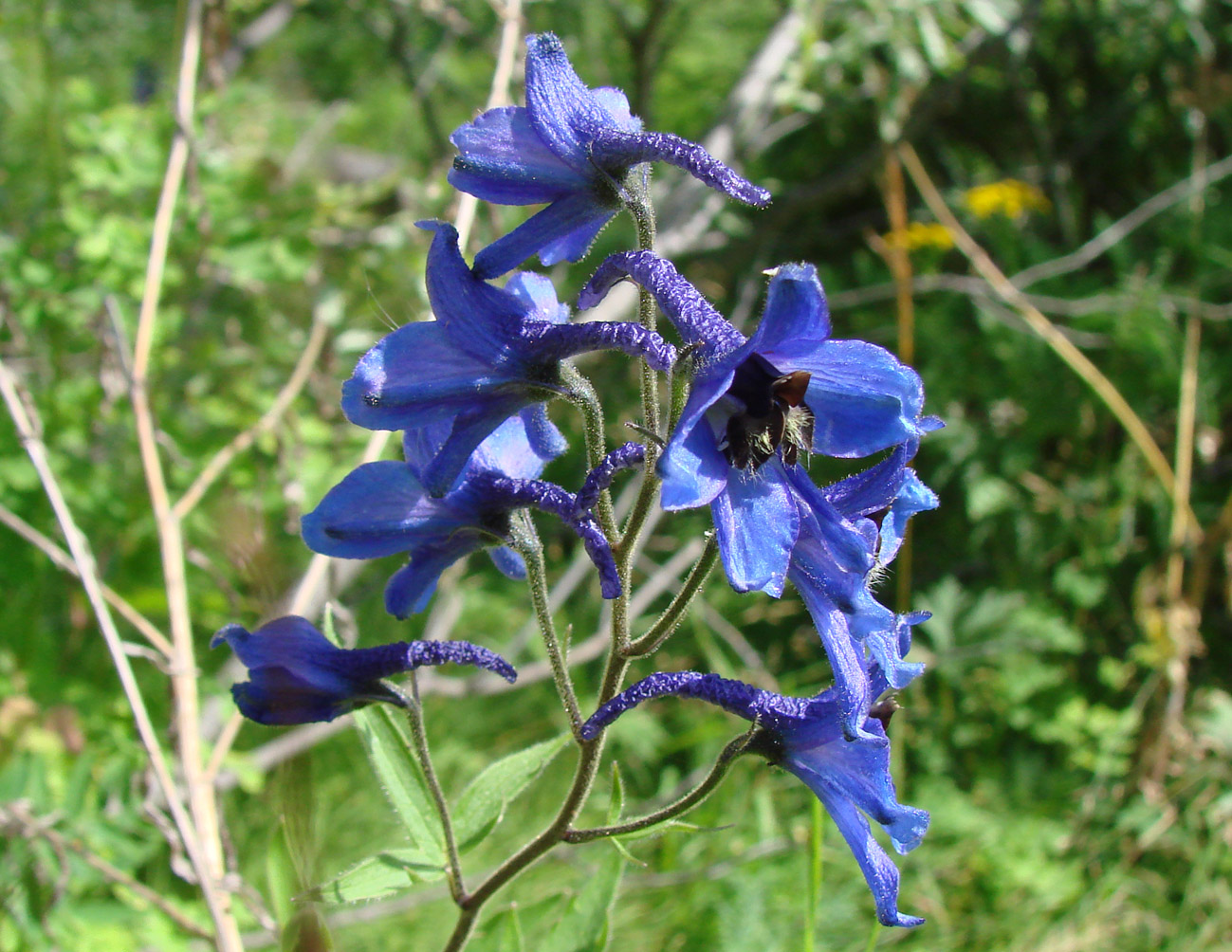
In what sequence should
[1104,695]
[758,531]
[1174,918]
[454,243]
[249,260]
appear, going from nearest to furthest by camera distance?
[758,531] < [454,243] < [249,260] < [1174,918] < [1104,695]

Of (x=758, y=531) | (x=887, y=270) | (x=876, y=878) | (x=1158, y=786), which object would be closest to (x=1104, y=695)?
(x=1158, y=786)

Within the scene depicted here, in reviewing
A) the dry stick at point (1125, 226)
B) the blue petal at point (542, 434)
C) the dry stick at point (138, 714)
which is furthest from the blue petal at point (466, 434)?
the dry stick at point (1125, 226)

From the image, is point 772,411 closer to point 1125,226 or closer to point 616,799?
point 616,799

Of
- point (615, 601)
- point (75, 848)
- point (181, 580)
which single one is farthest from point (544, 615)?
point (75, 848)

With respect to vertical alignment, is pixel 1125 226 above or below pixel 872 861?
above

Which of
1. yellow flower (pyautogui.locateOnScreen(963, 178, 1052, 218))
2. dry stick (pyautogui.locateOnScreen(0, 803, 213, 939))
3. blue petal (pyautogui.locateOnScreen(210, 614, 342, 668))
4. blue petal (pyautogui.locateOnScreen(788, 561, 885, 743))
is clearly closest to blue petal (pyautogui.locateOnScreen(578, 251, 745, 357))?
blue petal (pyautogui.locateOnScreen(788, 561, 885, 743))

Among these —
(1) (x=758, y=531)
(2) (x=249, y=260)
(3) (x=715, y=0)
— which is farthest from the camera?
(3) (x=715, y=0)

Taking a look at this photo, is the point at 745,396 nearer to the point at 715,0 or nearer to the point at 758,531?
the point at 758,531
